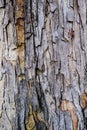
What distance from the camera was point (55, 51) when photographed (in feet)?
3.95

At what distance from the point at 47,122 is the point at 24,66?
0.25 metres

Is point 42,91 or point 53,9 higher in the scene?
point 53,9

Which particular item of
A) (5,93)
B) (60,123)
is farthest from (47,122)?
(5,93)

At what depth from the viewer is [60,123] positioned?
48.2 inches

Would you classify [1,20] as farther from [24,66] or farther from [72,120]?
[72,120]

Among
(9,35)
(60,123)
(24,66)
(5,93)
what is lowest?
(60,123)

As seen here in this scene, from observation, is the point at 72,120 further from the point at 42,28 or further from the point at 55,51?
the point at 42,28

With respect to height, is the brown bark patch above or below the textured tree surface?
below

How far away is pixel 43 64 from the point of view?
3.96 ft

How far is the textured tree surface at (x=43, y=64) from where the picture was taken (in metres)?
1.19

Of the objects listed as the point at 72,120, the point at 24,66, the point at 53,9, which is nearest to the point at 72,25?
the point at 53,9

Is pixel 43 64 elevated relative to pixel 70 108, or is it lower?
elevated

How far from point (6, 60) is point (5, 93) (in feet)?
0.45

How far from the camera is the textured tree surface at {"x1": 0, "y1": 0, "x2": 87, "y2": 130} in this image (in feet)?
3.92
